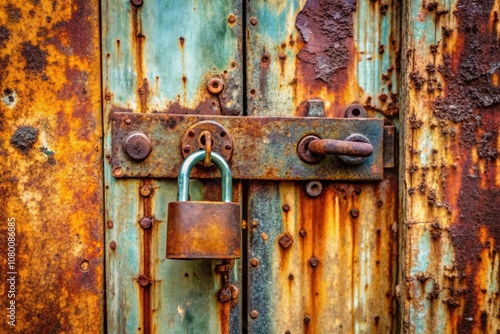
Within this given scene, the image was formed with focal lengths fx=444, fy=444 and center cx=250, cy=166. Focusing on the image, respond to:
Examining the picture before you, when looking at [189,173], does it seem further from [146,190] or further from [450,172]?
[450,172]

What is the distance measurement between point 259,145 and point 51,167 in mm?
352

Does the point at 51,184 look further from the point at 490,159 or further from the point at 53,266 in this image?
the point at 490,159

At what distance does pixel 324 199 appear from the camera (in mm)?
809

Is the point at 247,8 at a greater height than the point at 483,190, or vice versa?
the point at 247,8

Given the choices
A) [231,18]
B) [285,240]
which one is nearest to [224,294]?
[285,240]

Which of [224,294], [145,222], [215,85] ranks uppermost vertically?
[215,85]

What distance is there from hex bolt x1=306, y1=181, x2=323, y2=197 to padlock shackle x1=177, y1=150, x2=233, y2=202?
0.17m

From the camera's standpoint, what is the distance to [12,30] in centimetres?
72

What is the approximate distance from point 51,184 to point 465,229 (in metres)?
0.71

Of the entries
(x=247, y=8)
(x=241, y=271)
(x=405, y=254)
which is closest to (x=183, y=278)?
(x=241, y=271)

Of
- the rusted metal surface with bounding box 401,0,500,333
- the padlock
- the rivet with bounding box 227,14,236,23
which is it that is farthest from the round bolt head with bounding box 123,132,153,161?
the rusted metal surface with bounding box 401,0,500,333

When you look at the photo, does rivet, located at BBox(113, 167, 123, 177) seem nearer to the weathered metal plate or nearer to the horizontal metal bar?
the weathered metal plate

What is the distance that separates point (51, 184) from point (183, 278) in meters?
0.28

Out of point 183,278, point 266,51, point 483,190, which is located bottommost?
point 183,278
